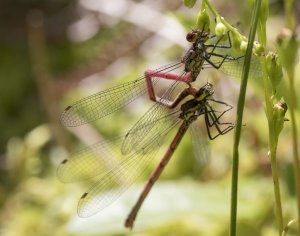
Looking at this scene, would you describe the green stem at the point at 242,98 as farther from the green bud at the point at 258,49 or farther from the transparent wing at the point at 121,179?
the transparent wing at the point at 121,179

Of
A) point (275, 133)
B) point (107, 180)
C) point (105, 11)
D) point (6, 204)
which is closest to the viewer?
point (275, 133)

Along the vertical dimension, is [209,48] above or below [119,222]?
above

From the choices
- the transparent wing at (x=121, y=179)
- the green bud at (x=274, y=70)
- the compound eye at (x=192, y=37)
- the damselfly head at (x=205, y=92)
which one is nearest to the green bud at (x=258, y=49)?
the green bud at (x=274, y=70)

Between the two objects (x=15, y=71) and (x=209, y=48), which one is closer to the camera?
(x=209, y=48)

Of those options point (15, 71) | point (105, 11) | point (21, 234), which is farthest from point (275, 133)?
point (15, 71)

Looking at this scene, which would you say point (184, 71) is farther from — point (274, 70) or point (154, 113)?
point (274, 70)

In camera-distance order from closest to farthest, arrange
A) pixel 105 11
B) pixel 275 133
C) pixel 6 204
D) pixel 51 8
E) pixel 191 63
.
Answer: pixel 275 133
pixel 191 63
pixel 6 204
pixel 105 11
pixel 51 8

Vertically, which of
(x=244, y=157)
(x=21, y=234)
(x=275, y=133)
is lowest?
(x=21, y=234)

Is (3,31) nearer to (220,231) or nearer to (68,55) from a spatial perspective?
(68,55)
